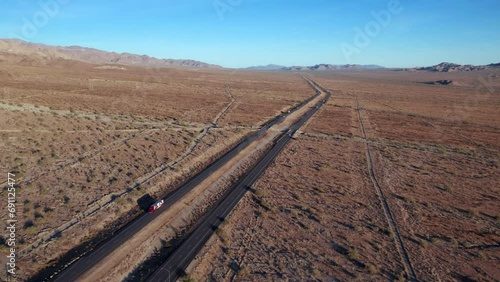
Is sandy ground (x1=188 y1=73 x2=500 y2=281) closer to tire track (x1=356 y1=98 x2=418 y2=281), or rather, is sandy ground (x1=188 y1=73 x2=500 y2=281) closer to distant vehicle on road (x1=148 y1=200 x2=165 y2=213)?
tire track (x1=356 y1=98 x2=418 y2=281)

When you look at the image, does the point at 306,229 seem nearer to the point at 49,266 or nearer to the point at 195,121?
the point at 49,266

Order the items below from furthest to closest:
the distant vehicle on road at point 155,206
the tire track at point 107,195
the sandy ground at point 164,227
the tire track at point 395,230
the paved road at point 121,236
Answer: the distant vehicle on road at point 155,206 < the tire track at point 107,195 < the tire track at point 395,230 < the sandy ground at point 164,227 < the paved road at point 121,236

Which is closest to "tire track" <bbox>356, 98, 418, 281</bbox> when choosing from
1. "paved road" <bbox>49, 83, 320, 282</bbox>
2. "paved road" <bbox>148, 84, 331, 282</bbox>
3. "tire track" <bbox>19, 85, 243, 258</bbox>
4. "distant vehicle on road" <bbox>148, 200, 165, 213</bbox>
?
"paved road" <bbox>148, 84, 331, 282</bbox>

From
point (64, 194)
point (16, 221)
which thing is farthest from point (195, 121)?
point (16, 221)

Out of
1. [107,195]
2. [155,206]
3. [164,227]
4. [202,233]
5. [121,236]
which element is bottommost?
[202,233]

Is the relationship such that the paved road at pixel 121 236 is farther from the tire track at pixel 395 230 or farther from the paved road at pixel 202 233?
the tire track at pixel 395 230

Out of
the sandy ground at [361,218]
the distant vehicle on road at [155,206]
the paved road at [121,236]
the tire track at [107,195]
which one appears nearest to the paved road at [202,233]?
the sandy ground at [361,218]

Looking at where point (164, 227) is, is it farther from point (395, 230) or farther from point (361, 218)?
point (395, 230)

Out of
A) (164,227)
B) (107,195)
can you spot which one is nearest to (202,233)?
(164,227)
